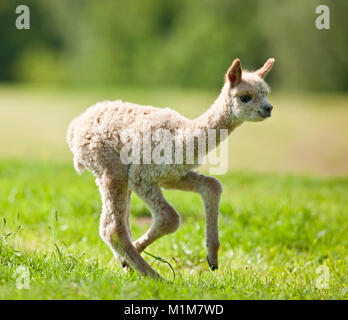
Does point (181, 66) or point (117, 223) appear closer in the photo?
point (117, 223)

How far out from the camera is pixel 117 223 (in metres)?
4.86

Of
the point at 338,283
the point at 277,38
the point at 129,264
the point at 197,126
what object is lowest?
the point at 338,283

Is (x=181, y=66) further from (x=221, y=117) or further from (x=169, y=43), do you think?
(x=221, y=117)

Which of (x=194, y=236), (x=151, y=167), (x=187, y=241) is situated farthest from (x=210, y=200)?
(x=194, y=236)

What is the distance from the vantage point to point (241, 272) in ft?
17.7

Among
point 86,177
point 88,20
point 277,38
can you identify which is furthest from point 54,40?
point 86,177

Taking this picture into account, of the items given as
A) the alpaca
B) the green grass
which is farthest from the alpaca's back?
the green grass

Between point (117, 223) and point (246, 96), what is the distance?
1.52 metres

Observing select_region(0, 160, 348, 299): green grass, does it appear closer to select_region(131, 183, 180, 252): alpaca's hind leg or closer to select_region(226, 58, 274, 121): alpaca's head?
select_region(131, 183, 180, 252): alpaca's hind leg

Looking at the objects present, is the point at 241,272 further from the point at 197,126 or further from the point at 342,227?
the point at 342,227

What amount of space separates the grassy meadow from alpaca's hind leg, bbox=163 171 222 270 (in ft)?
0.72

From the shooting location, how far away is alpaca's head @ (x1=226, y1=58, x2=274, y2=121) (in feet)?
15.1

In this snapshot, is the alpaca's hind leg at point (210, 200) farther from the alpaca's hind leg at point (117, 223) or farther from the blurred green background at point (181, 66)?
the blurred green background at point (181, 66)
